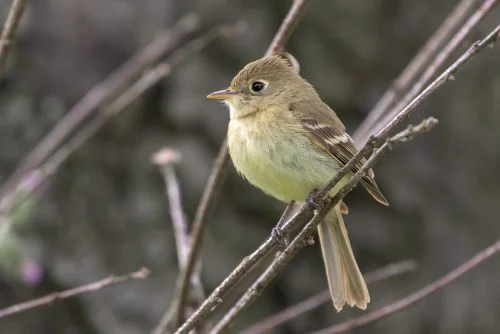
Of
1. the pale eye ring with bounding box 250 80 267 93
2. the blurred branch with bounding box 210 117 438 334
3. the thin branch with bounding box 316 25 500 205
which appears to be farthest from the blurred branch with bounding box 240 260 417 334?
the thin branch with bounding box 316 25 500 205

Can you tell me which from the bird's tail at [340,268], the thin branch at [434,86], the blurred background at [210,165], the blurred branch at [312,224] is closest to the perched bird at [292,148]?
the bird's tail at [340,268]

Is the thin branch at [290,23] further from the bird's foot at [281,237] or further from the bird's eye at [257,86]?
the bird's foot at [281,237]

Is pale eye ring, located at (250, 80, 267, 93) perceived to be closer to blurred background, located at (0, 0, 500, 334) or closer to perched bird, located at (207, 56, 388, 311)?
perched bird, located at (207, 56, 388, 311)

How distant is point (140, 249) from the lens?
14.5 ft

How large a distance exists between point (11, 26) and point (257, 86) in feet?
3.64

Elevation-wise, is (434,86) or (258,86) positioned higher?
(258,86)

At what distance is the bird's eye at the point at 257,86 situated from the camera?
10.0 feet

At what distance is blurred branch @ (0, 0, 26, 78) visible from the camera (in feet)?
7.09

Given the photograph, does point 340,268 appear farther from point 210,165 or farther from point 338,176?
point 210,165

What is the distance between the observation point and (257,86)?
306cm

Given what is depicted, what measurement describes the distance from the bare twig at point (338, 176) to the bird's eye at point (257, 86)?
999 mm

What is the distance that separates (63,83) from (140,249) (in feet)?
3.37

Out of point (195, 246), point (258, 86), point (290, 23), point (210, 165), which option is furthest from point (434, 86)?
point (210, 165)

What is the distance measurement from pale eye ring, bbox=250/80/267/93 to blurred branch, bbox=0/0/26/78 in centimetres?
107
